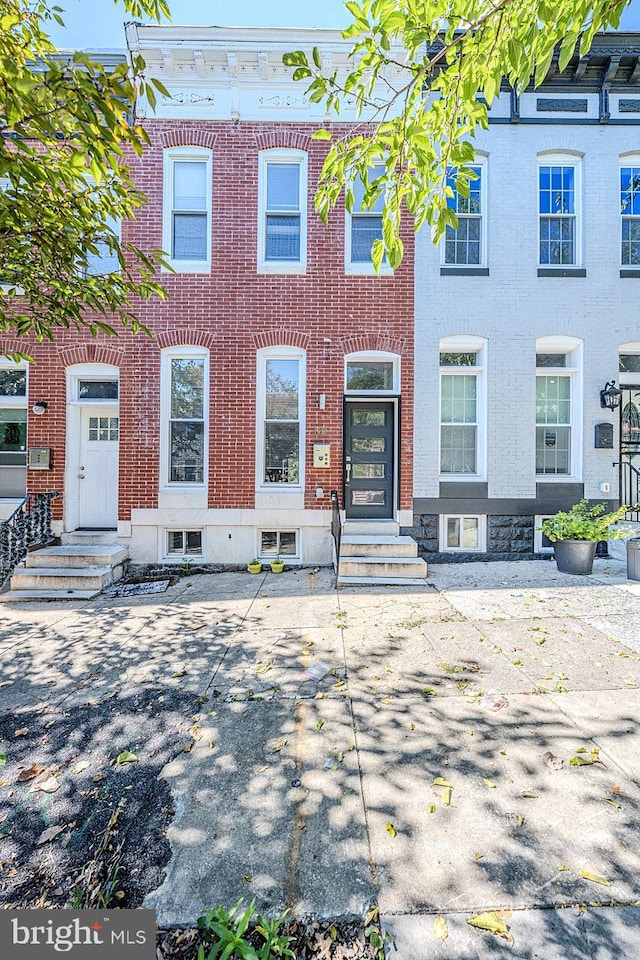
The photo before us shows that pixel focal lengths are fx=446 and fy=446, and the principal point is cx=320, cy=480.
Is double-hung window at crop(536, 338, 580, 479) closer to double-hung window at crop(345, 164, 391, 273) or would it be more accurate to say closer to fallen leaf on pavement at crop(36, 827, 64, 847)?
double-hung window at crop(345, 164, 391, 273)

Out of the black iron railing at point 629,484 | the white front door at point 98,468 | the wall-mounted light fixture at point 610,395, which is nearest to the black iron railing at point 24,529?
the white front door at point 98,468

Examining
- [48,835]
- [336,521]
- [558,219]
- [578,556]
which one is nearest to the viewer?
[48,835]

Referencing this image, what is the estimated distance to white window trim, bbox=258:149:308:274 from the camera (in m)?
7.94

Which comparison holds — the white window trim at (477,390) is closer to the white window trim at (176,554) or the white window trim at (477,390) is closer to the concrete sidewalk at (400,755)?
the concrete sidewalk at (400,755)

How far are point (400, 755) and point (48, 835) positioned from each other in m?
1.94

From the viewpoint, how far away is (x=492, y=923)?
1.77 meters

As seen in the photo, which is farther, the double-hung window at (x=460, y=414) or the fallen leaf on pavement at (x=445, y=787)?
the double-hung window at (x=460, y=414)

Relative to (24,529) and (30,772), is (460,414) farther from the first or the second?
(24,529)

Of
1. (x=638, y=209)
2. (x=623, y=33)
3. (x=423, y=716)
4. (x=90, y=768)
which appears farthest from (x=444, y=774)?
(x=623, y=33)

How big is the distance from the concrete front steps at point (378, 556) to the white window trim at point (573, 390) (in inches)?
116

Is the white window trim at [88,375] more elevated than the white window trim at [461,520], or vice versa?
the white window trim at [88,375]

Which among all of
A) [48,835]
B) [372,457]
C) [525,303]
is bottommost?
[48,835]

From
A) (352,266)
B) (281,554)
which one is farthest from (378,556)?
(352,266)

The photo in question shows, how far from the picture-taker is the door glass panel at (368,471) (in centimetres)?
821
